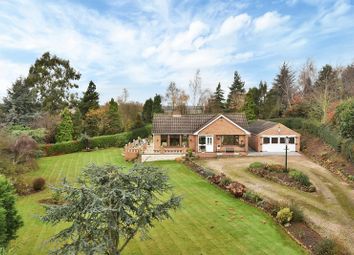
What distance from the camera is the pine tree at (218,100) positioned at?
61.3m

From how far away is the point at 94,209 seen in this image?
7391mm

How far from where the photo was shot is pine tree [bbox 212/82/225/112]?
6130 cm

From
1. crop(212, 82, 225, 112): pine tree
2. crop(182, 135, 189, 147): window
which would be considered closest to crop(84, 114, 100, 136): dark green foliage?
crop(182, 135, 189, 147): window

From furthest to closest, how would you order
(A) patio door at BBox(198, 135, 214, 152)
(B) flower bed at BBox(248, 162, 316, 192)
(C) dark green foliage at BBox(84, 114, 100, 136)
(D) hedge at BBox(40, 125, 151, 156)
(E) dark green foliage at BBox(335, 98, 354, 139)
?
(C) dark green foliage at BBox(84, 114, 100, 136)
(D) hedge at BBox(40, 125, 151, 156)
(A) patio door at BBox(198, 135, 214, 152)
(E) dark green foliage at BBox(335, 98, 354, 139)
(B) flower bed at BBox(248, 162, 316, 192)

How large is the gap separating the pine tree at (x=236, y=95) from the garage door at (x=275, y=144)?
20.7 m

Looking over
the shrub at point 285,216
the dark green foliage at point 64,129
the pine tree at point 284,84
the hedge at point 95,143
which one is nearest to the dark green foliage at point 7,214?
the shrub at point 285,216

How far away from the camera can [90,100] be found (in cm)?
5147

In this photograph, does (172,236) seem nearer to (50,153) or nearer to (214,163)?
(214,163)

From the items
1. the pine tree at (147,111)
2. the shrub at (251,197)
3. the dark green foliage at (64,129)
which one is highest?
the pine tree at (147,111)

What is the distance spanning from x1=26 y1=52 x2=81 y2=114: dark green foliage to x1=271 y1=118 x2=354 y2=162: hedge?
41.4 metres

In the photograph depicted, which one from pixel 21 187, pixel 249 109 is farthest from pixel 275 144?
pixel 21 187

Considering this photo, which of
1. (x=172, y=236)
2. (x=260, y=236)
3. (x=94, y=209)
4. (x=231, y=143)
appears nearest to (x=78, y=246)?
(x=94, y=209)

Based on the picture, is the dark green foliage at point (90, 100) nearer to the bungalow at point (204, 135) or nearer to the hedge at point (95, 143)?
the hedge at point (95, 143)

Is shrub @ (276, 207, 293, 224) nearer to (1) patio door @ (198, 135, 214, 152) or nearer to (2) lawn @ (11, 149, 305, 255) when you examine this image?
(2) lawn @ (11, 149, 305, 255)
